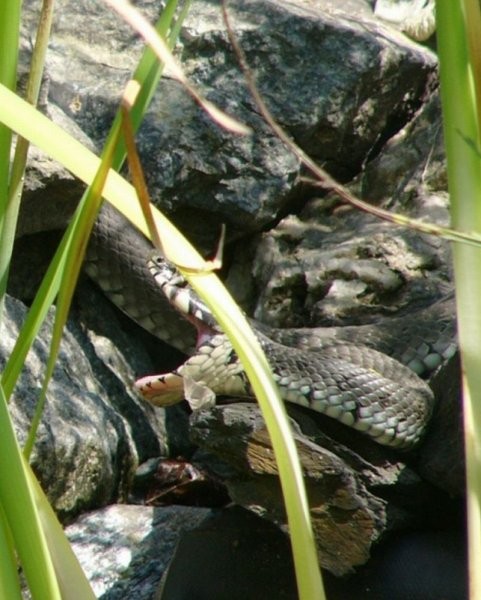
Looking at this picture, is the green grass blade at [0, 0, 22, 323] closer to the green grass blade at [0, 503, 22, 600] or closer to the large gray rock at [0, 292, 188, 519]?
the green grass blade at [0, 503, 22, 600]

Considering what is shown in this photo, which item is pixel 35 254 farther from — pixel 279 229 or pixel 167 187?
pixel 279 229

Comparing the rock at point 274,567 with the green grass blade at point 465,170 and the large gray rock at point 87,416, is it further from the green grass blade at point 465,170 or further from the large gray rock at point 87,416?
the green grass blade at point 465,170

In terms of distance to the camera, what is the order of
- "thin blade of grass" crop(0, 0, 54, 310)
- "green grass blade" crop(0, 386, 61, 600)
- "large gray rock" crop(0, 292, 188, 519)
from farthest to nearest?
1. "large gray rock" crop(0, 292, 188, 519)
2. "thin blade of grass" crop(0, 0, 54, 310)
3. "green grass blade" crop(0, 386, 61, 600)

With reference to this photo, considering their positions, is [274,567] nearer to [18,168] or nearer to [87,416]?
[87,416]

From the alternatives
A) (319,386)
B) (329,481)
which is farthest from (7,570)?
(319,386)

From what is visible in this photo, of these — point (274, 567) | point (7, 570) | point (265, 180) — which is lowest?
point (7, 570)

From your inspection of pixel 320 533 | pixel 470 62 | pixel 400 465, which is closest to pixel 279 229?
pixel 400 465

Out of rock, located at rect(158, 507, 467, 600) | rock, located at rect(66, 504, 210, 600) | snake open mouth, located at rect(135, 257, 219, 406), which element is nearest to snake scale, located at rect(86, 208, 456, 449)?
snake open mouth, located at rect(135, 257, 219, 406)
